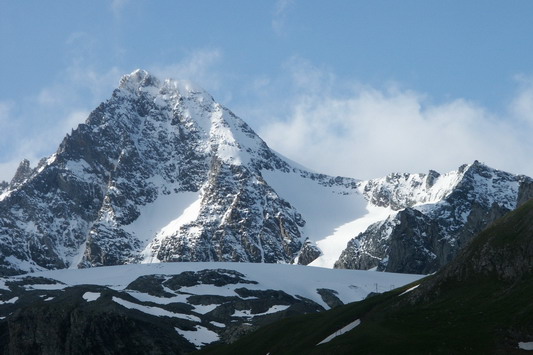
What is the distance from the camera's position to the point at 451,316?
88.8 meters

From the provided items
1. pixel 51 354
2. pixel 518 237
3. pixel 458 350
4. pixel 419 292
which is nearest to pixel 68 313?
pixel 51 354

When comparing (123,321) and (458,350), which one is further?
(123,321)

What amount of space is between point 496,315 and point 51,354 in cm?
11742

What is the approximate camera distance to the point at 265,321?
19925cm

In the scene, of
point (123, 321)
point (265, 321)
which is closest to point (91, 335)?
point (123, 321)

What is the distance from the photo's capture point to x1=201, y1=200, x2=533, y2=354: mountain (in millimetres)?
77875

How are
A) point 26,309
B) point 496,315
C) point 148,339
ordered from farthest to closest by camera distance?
1. point 26,309
2. point 148,339
3. point 496,315

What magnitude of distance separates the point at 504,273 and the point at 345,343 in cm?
2068

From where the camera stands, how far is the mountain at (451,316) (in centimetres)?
7788

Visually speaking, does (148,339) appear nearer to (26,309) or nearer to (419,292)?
(26,309)

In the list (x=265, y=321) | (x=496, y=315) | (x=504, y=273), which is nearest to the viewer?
(x=496, y=315)

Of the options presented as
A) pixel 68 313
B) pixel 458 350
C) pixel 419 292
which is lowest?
pixel 458 350

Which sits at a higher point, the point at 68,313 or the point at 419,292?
the point at 68,313

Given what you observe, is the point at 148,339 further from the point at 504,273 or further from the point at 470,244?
the point at 504,273
